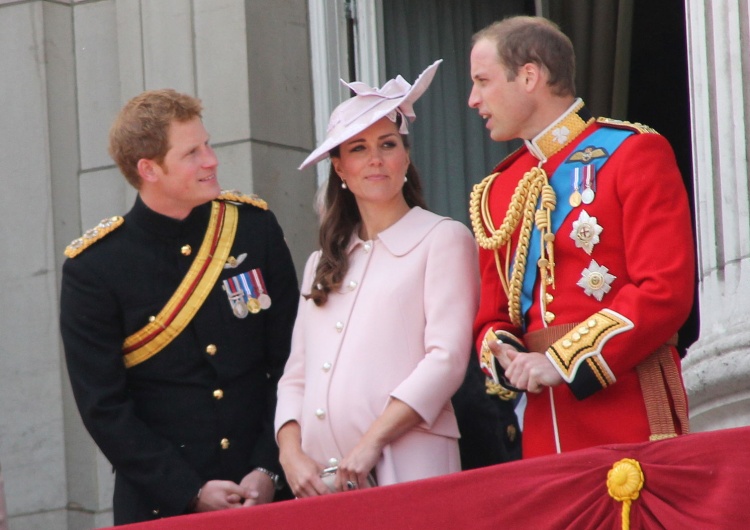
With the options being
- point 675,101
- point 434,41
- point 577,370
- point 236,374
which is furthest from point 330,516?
point 675,101

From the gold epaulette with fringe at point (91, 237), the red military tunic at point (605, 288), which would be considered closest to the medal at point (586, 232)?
the red military tunic at point (605, 288)

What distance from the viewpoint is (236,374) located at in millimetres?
5035

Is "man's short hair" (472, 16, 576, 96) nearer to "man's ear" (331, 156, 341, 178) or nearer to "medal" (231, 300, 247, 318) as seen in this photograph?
"man's ear" (331, 156, 341, 178)

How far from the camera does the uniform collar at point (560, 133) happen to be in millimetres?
4426

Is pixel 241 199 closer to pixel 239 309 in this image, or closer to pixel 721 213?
pixel 239 309

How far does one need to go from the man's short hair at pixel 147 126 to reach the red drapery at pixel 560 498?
54.2 inches

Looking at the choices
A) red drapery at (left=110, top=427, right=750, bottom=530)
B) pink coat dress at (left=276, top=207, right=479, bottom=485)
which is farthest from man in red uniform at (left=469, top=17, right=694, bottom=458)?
red drapery at (left=110, top=427, right=750, bottom=530)

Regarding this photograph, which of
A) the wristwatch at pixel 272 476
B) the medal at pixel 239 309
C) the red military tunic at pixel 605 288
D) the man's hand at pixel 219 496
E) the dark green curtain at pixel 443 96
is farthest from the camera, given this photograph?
the dark green curtain at pixel 443 96

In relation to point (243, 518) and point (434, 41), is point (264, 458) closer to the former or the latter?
point (243, 518)

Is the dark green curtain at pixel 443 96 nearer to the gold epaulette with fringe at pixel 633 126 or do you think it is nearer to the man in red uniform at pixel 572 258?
the man in red uniform at pixel 572 258

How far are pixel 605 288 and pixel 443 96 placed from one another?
3.40 meters

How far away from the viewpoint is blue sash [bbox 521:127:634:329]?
432cm

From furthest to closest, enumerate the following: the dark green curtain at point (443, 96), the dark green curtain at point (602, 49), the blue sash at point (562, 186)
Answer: the dark green curtain at point (602, 49), the dark green curtain at point (443, 96), the blue sash at point (562, 186)

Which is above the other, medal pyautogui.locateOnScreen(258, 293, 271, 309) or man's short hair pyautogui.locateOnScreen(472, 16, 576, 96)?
man's short hair pyautogui.locateOnScreen(472, 16, 576, 96)
